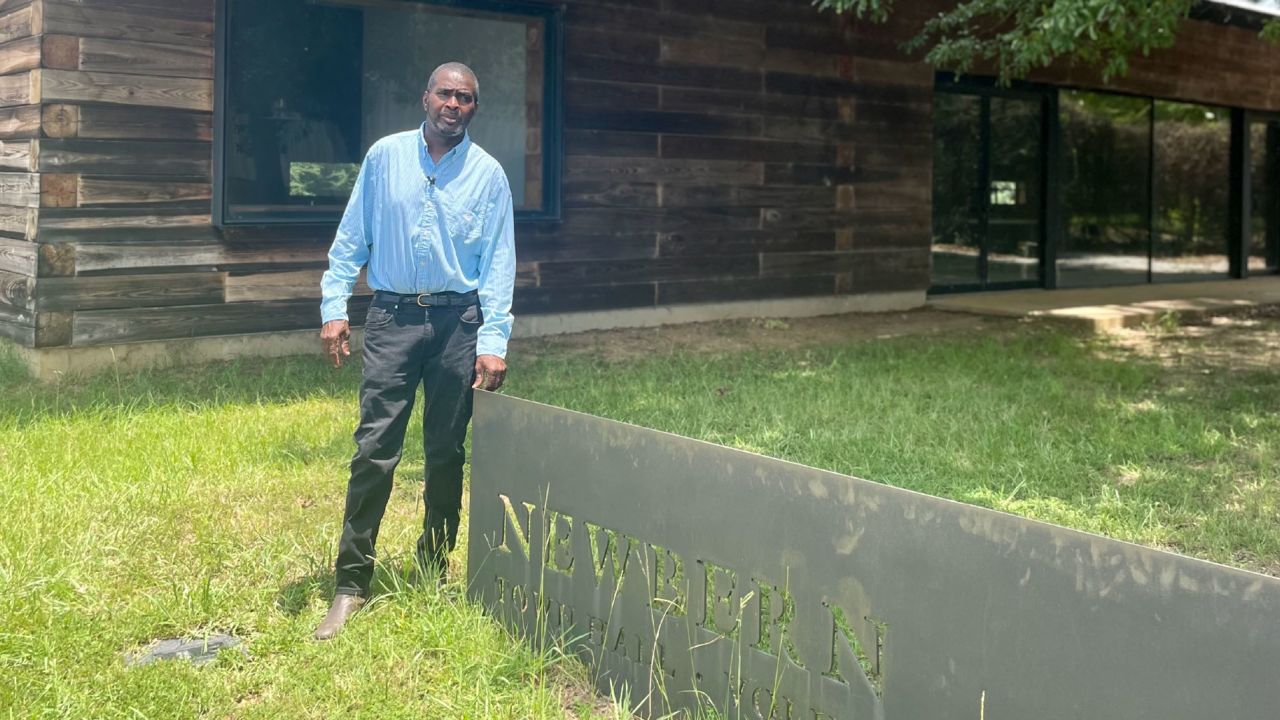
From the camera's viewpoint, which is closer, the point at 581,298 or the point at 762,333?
the point at 581,298

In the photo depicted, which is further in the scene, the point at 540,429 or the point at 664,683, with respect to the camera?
the point at 540,429

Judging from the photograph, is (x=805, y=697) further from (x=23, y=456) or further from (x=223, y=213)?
(x=223, y=213)

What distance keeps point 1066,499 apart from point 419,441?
3148mm

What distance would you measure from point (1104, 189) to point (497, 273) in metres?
13.8

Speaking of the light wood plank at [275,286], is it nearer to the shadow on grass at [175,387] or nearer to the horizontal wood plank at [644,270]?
the shadow on grass at [175,387]

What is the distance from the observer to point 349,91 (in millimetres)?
9750

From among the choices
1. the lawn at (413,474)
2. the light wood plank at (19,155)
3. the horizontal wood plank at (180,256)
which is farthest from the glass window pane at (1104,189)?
the light wood plank at (19,155)

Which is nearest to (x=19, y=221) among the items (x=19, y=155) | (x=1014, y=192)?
(x=19, y=155)

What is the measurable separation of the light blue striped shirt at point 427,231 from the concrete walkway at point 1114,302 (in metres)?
9.19

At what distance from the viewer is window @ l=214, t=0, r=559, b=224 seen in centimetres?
909

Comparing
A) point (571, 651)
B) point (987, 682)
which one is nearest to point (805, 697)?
point (987, 682)

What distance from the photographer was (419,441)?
21.8ft

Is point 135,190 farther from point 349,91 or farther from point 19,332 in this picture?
point 349,91

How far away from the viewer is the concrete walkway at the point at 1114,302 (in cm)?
1271
